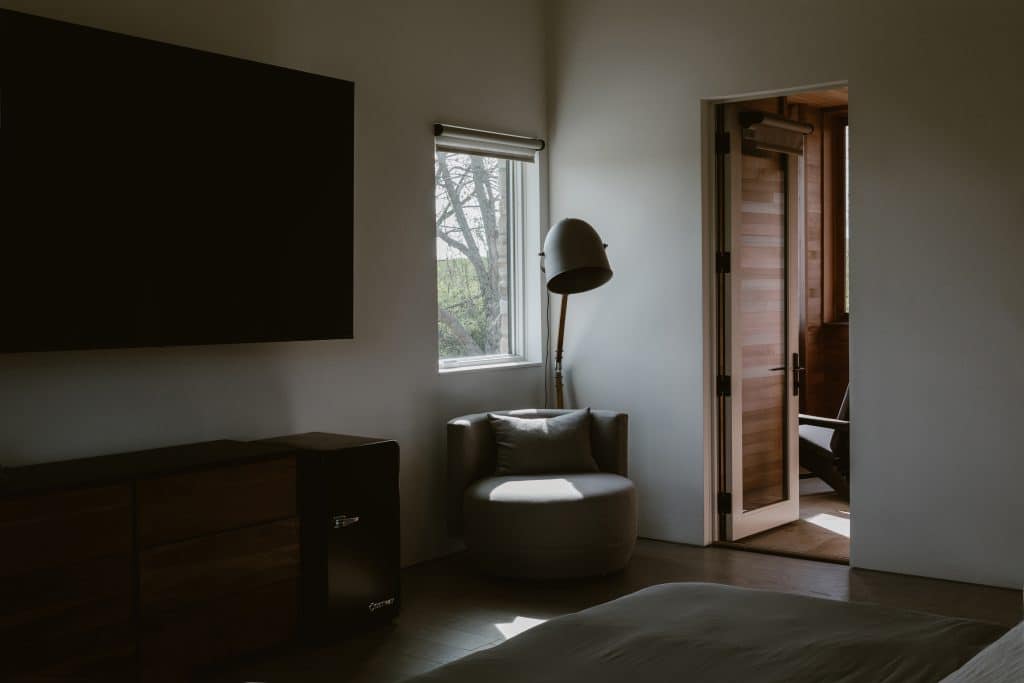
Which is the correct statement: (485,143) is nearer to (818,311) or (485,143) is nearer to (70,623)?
(70,623)

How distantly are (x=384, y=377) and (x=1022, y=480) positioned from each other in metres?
2.85

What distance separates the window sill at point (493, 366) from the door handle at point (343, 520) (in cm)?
131

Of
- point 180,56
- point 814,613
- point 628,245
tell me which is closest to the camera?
point 814,613

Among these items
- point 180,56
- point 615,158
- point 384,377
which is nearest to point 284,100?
point 180,56

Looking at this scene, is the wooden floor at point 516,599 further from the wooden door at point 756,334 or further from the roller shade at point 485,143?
the roller shade at point 485,143

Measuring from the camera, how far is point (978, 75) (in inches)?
170

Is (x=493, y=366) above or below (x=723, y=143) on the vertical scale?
below

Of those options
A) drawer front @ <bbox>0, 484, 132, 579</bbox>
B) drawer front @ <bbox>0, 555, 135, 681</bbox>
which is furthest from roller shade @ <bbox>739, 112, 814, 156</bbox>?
drawer front @ <bbox>0, 555, 135, 681</bbox>

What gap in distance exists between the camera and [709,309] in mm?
5145

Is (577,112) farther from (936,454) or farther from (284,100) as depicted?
(936,454)

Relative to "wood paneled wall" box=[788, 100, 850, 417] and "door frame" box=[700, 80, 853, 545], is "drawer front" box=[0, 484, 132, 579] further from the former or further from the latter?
"wood paneled wall" box=[788, 100, 850, 417]

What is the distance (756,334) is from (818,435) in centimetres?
90

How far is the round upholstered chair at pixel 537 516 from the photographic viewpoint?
14.3 feet

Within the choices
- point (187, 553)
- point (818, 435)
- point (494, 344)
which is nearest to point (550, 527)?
point (494, 344)
